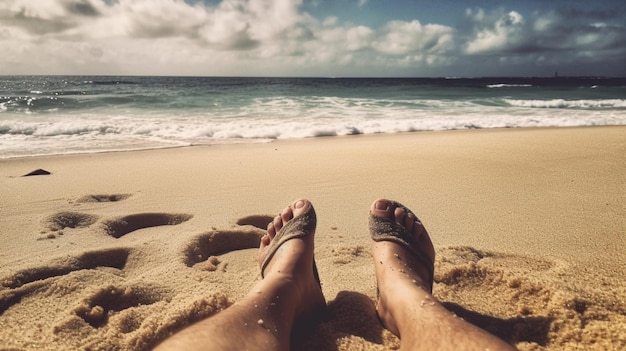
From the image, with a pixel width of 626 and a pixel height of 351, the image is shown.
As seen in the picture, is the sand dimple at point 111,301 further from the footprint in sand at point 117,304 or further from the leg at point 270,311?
the leg at point 270,311

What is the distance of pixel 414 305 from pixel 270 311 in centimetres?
54

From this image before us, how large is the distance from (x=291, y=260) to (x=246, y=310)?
1.44ft

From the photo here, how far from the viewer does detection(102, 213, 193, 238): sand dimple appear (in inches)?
96.1

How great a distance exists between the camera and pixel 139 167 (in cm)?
409

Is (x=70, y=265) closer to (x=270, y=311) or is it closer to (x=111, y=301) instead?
(x=111, y=301)

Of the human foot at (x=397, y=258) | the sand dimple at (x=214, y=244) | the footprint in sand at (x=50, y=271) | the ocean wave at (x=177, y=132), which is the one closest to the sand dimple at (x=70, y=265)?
the footprint in sand at (x=50, y=271)

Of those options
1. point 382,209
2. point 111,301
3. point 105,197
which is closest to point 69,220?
point 105,197

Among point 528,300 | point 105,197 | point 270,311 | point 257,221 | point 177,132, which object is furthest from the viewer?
point 177,132

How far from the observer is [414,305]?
1.40 m

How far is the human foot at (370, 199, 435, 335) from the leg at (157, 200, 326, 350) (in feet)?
0.95

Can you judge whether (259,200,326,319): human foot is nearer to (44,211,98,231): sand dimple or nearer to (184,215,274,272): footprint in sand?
(184,215,274,272): footprint in sand

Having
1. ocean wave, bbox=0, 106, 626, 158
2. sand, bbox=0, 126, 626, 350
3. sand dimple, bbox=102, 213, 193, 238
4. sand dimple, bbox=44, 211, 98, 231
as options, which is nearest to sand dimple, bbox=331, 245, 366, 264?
sand, bbox=0, 126, 626, 350

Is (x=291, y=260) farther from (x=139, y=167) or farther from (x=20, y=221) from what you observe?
(x=139, y=167)

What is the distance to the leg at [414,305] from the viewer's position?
115 centimetres
